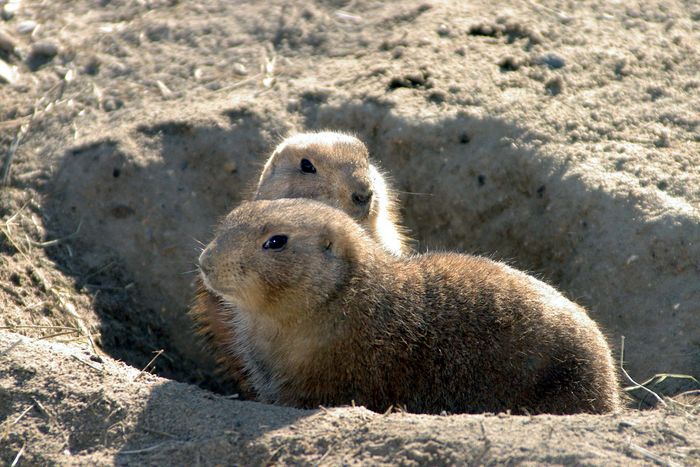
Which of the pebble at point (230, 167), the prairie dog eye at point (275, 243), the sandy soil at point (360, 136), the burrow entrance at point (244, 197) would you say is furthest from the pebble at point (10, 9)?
the prairie dog eye at point (275, 243)

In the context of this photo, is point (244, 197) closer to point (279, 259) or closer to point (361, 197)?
point (361, 197)

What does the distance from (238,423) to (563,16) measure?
17.9 ft

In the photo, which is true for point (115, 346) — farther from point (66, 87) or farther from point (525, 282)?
point (525, 282)

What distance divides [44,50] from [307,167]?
3.09 meters

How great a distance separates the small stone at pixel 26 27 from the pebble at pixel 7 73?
0.46 metres

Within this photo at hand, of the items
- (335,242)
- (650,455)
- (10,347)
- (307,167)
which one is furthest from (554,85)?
(10,347)

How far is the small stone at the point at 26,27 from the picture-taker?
8.81m

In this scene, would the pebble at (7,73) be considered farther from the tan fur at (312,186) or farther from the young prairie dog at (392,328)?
the young prairie dog at (392,328)

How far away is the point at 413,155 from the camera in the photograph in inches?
311

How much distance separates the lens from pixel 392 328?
553 cm

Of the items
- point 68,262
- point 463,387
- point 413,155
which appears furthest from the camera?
point 413,155

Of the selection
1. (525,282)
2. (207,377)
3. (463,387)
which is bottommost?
(207,377)

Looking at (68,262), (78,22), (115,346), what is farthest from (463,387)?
(78,22)

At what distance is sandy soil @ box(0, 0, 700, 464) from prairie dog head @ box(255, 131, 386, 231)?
2.71ft
